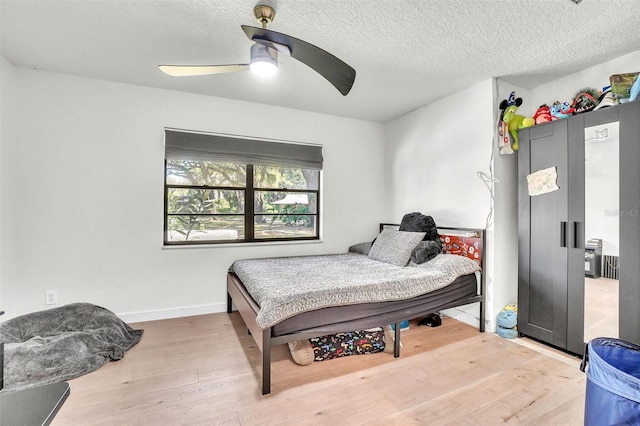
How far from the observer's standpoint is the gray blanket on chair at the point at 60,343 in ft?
6.42

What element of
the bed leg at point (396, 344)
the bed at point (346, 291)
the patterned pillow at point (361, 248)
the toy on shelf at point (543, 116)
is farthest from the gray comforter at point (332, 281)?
the toy on shelf at point (543, 116)

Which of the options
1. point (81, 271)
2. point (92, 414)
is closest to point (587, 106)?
point (92, 414)

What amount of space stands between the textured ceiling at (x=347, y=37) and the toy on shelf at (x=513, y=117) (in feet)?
0.80

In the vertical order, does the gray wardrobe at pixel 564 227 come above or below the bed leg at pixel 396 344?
above

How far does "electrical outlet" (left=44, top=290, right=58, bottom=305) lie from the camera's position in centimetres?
277

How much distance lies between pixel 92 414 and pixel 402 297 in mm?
2132

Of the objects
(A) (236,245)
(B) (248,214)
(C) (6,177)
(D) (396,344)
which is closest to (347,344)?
(D) (396,344)

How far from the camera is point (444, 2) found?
5.99 ft

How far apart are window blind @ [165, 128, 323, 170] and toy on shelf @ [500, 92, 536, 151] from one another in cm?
210

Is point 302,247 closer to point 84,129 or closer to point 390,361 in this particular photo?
point 390,361

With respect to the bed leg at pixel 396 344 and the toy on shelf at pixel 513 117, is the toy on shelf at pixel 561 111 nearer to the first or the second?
the toy on shelf at pixel 513 117

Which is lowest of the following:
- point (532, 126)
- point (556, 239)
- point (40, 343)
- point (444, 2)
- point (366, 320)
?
point (40, 343)

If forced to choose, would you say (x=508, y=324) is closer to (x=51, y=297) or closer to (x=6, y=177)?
(x=51, y=297)

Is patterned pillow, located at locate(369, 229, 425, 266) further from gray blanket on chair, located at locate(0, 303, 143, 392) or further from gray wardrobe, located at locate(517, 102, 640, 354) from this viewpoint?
gray blanket on chair, located at locate(0, 303, 143, 392)
